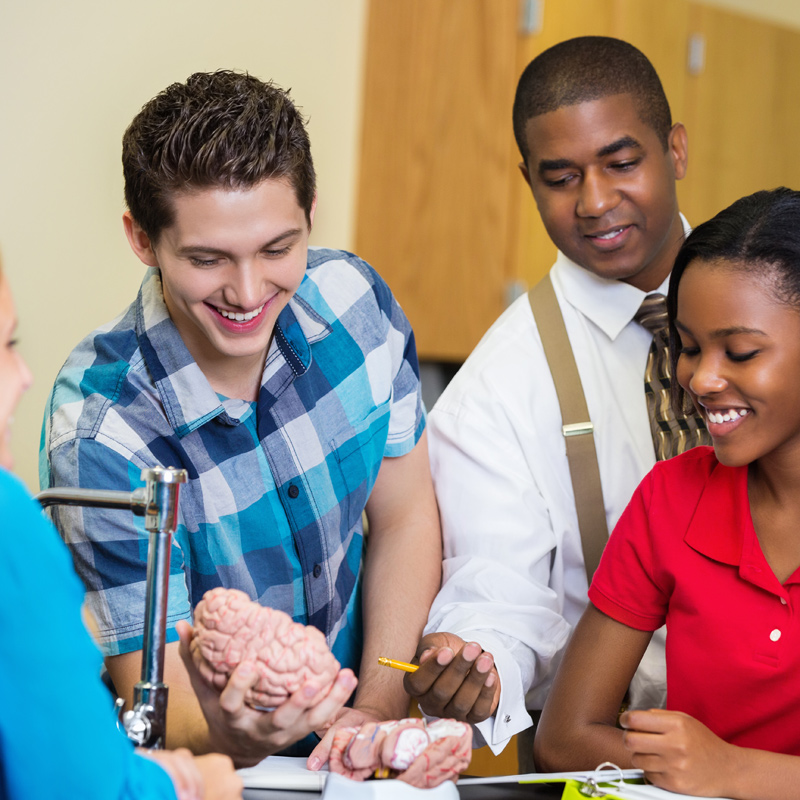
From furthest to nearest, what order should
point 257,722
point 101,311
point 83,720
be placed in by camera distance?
Result: point 101,311
point 257,722
point 83,720

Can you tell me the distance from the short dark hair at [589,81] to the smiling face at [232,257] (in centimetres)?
60

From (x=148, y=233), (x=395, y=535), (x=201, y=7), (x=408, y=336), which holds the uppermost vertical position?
(x=201, y=7)

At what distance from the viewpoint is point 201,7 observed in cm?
267

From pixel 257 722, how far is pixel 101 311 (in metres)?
1.85

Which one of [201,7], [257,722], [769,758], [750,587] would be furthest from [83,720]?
[201,7]

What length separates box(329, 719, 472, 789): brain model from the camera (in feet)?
2.96

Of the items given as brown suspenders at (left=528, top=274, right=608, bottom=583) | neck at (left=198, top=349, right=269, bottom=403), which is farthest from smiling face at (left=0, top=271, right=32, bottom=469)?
brown suspenders at (left=528, top=274, right=608, bottom=583)

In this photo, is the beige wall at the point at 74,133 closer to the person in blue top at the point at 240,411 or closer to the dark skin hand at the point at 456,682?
the person in blue top at the point at 240,411

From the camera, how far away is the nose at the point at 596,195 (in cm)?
162

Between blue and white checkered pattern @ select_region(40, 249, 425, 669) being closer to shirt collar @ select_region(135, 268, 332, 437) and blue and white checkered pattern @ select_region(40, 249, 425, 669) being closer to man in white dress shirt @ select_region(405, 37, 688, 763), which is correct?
shirt collar @ select_region(135, 268, 332, 437)

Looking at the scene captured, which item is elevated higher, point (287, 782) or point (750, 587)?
point (750, 587)

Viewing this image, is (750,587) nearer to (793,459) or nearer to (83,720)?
(793,459)

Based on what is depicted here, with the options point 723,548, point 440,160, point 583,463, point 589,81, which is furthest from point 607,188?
point 440,160

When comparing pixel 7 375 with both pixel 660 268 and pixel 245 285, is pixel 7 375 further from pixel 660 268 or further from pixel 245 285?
pixel 660 268
